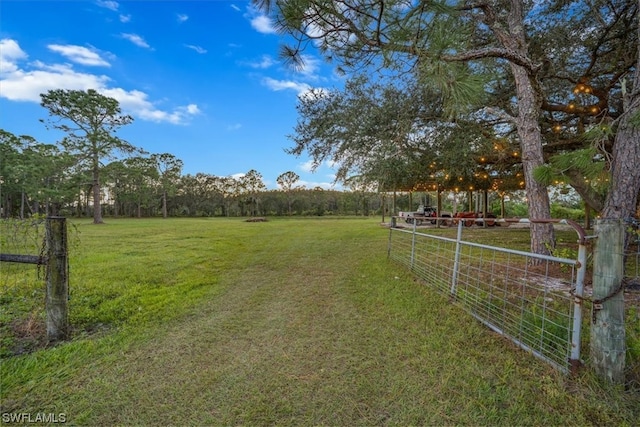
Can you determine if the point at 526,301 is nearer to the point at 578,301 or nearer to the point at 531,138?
the point at 578,301

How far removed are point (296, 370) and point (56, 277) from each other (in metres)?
2.11

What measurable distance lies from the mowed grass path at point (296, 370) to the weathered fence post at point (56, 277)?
218 mm

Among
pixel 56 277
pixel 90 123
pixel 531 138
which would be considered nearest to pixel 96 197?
pixel 90 123

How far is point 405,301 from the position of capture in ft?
10.6

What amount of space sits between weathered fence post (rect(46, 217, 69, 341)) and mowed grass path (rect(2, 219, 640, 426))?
22cm

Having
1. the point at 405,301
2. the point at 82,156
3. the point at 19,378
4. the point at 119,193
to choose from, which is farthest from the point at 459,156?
the point at 119,193

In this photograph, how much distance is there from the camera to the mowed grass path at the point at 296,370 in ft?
4.93

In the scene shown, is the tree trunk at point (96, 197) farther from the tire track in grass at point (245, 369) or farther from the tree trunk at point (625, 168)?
the tree trunk at point (625, 168)

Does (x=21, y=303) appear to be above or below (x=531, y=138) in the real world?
below

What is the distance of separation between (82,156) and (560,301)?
26207mm

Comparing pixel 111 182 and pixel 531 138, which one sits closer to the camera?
pixel 531 138

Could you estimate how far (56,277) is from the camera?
7.39 feet

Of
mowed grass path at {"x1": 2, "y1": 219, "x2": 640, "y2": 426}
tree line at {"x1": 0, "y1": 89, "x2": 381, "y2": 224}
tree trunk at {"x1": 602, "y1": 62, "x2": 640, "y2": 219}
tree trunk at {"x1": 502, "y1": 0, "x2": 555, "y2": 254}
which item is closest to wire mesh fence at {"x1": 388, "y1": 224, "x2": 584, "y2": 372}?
mowed grass path at {"x1": 2, "y1": 219, "x2": 640, "y2": 426}

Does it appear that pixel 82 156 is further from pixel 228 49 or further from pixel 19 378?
pixel 19 378
